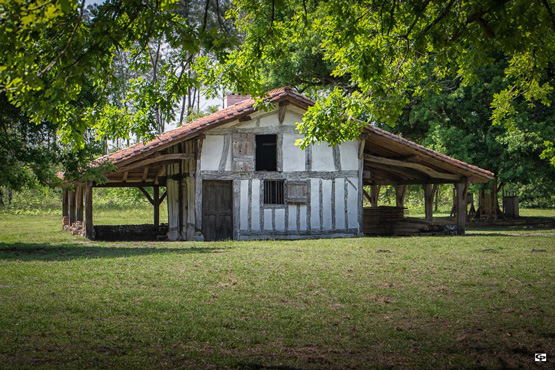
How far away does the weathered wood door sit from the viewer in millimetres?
20953

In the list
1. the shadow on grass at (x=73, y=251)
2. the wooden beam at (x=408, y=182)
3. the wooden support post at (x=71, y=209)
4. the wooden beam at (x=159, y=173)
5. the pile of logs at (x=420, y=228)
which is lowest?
the shadow on grass at (x=73, y=251)

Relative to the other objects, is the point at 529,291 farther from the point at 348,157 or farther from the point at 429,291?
the point at 348,157

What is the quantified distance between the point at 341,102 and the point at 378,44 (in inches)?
45.8

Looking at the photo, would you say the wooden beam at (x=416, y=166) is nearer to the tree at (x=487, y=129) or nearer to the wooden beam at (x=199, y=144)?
the tree at (x=487, y=129)

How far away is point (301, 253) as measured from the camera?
14734 millimetres

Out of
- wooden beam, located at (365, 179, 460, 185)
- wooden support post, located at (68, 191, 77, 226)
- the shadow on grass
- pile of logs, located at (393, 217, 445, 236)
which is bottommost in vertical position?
the shadow on grass

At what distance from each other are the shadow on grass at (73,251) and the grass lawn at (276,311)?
250mm

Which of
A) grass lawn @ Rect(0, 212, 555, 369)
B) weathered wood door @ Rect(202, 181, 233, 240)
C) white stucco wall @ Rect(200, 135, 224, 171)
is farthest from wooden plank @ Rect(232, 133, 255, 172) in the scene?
grass lawn @ Rect(0, 212, 555, 369)

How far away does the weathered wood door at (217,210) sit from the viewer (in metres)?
21.0

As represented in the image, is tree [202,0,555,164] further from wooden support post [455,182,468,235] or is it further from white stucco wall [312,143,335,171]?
wooden support post [455,182,468,235]

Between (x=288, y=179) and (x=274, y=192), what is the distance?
2.26 ft

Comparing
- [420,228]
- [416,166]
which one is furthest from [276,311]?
[420,228]

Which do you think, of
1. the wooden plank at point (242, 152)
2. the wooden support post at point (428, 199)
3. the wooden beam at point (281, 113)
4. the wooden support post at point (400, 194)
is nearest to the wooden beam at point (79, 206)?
the wooden plank at point (242, 152)

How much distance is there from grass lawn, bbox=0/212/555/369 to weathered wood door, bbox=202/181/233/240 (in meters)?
7.32
